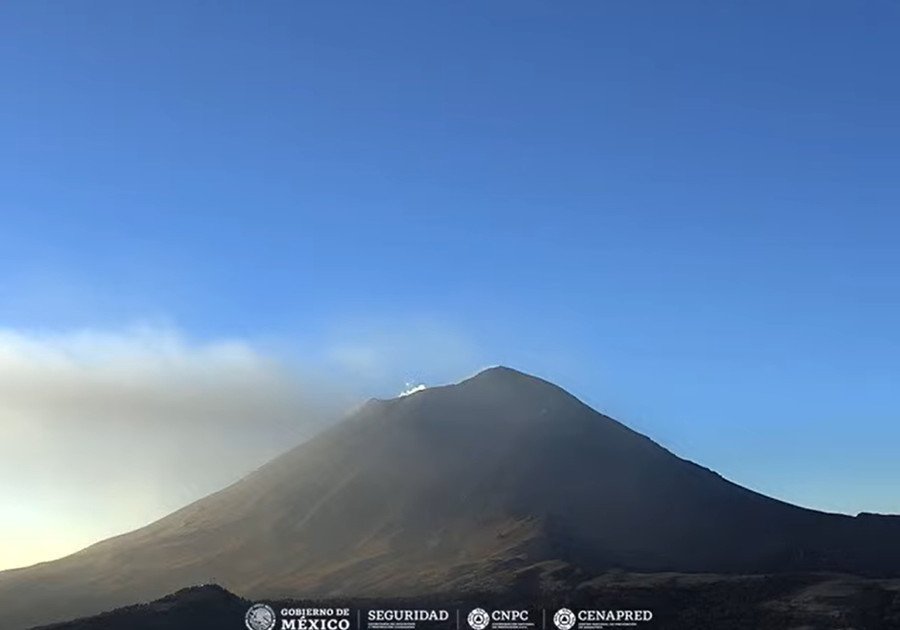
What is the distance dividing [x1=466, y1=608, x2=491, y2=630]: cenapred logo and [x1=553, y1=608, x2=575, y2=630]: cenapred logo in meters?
7.68

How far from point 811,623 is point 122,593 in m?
128

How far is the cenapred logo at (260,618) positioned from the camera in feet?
325

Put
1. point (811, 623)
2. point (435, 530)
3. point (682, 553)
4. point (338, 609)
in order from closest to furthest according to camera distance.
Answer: point (811, 623) → point (338, 609) → point (682, 553) → point (435, 530)

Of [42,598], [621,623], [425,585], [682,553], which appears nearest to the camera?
[621,623]

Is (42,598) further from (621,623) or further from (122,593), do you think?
Result: (621,623)

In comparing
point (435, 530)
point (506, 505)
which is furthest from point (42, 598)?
point (506, 505)

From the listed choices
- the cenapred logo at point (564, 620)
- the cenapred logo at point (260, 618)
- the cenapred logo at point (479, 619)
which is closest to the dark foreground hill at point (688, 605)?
the cenapred logo at point (564, 620)

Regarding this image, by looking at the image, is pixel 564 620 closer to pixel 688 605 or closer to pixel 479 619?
pixel 479 619

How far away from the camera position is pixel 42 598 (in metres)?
181

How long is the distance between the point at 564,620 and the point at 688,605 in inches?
691

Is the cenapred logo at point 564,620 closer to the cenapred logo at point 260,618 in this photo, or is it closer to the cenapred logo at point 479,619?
the cenapred logo at point 479,619

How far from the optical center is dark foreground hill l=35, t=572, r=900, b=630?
100312 mm

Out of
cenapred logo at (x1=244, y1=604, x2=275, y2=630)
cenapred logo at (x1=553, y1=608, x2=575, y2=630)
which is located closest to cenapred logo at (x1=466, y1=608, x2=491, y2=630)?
cenapred logo at (x1=553, y1=608, x2=575, y2=630)

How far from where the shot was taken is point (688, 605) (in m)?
112
